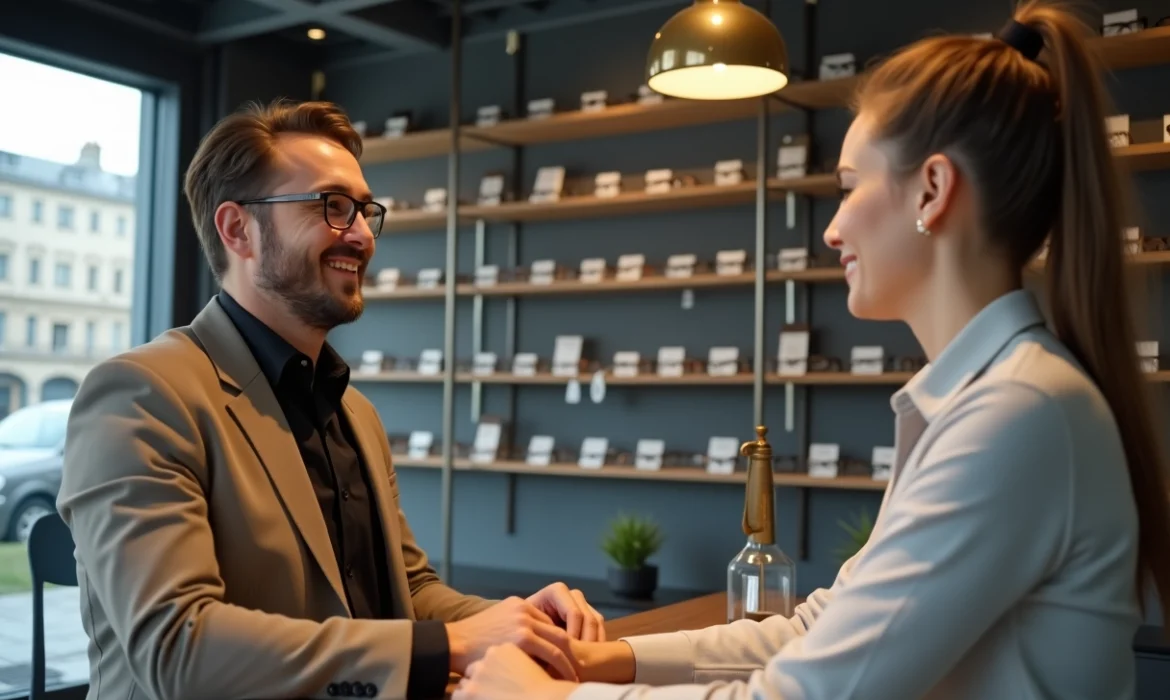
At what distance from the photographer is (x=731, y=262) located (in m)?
4.60

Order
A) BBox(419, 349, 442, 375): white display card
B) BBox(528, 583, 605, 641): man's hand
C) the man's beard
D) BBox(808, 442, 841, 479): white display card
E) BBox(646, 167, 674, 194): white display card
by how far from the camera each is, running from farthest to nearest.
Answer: BBox(419, 349, 442, 375): white display card, BBox(646, 167, 674, 194): white display card, BBox(808, 442, 841, 479): white display card, the man's beard, BBox(528, 583, 605, 641): man's hand

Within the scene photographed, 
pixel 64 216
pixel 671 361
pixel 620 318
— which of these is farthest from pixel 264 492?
pixel 64 216

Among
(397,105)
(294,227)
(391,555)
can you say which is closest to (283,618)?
(391,555)

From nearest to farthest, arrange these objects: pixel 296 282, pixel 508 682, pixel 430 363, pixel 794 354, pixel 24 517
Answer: pixel 508 682
pixel 296 282
pixel 794 354
pixel 24 517
pixel 430 363

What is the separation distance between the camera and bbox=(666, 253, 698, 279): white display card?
4707 mm

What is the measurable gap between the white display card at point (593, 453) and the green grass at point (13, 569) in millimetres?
2386

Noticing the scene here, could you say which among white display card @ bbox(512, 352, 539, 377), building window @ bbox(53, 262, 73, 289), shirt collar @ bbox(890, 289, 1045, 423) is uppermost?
building window @ bbox(53, 262, 73, 289)

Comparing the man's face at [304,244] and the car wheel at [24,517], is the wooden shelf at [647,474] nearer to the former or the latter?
the car wheel at [24,517]

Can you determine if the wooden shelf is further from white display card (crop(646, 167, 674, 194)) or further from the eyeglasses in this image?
the eyeglasses

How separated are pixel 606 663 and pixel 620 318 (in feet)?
12.0

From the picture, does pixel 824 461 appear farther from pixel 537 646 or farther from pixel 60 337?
pixel 60 337

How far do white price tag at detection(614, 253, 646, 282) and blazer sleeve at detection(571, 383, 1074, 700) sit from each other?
3.80 meters

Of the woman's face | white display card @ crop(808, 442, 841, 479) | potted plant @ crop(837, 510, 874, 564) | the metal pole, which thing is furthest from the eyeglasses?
the metal pole

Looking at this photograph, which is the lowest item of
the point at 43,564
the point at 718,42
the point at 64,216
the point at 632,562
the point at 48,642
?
the point at 48,642
